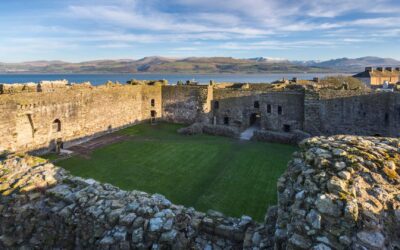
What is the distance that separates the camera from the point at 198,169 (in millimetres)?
17812

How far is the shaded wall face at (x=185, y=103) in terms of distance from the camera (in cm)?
3058

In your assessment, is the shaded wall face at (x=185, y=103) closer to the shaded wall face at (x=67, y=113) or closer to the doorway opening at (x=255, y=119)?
the shaded wall face at (x=67, y=113)

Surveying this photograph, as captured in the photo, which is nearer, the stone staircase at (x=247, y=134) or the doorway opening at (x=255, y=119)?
the stone staircase at (x=247, y=134)

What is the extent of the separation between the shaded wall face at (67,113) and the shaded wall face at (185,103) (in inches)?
67.8

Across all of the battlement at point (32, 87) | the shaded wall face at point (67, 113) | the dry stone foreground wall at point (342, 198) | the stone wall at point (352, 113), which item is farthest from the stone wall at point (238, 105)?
the dry stone foreground wall at point (342, 198)

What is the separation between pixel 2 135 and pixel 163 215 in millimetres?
16005

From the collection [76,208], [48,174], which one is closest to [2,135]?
[48,174]

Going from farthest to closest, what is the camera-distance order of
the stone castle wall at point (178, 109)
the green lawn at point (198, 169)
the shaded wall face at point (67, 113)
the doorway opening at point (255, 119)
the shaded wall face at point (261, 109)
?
1. the doorway opening at point (255, 119)
2. the shaded wall face at point (261, 109)
3. the stone castle wall at point (178, 109)
4. the shaded wall face at point (67, 113)
5. the green lawn at point (198, 169)

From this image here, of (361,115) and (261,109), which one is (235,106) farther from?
(361,115)

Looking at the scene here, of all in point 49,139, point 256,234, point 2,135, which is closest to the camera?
point 256,234

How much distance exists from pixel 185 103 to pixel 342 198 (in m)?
26.9

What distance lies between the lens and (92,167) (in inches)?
720

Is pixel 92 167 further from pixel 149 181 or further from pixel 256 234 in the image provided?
pixel 256 234

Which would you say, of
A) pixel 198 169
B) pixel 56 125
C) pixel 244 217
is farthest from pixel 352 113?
pixel 56 125
